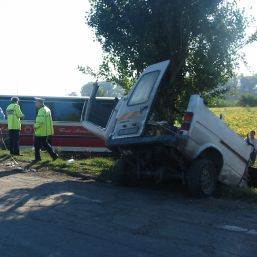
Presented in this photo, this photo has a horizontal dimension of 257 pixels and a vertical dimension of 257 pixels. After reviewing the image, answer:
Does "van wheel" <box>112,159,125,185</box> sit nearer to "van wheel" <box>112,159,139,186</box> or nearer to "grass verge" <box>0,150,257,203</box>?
"van wheel" <box>112,159,139,186</box>

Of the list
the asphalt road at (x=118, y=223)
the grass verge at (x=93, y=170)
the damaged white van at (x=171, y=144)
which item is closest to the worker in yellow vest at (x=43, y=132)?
the grass verge at (x=93, y=170)

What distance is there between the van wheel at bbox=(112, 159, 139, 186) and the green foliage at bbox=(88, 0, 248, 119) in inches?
103

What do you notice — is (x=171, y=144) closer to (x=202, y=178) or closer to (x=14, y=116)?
(x=202, y=178)

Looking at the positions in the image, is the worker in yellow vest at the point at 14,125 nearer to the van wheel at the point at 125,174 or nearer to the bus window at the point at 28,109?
the bus window at the point at 28,109

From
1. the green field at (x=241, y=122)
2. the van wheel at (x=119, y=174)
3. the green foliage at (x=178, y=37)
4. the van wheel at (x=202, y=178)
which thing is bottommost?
the van wheel at (x=119, y=174)

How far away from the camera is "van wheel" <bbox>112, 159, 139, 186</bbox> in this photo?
10.1 meters

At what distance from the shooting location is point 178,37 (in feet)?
42.0

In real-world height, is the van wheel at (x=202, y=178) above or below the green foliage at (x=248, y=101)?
below

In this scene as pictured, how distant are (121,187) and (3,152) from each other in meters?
6.63

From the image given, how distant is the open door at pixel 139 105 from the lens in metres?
9.26

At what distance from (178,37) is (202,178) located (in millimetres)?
4973

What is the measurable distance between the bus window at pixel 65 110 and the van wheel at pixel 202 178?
10.2 metres

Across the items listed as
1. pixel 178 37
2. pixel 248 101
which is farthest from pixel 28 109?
pixel 248 101

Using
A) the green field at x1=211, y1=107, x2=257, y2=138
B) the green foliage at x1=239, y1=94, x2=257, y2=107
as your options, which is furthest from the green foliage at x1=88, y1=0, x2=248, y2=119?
the green foliage at x1=239, y1=94, x2=257, y2=107
